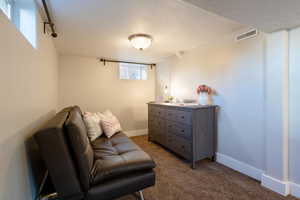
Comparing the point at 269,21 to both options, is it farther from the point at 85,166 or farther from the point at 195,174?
the point at 85,166

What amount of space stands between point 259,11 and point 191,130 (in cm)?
167

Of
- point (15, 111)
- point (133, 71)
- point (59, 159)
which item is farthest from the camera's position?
point (133, 71)

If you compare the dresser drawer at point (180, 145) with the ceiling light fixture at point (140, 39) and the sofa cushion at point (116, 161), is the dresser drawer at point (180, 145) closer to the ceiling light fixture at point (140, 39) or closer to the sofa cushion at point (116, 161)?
the sofa cushion at point (116, 161)

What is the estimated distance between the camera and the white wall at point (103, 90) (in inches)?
137

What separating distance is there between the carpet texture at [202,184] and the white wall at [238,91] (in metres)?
0.32

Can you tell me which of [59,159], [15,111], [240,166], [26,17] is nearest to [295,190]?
[240,166]

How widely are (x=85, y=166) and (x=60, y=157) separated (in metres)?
0.21

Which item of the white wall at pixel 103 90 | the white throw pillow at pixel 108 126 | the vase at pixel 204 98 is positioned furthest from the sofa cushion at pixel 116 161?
the white wall at pixel 103 90

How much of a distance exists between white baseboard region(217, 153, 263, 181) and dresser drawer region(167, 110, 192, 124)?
34.9 inches

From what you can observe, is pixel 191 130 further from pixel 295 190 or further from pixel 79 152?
pixel 79 152

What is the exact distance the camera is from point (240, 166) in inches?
87.8

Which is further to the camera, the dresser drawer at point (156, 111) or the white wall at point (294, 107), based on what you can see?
the dresser drawer at point (156, 111)

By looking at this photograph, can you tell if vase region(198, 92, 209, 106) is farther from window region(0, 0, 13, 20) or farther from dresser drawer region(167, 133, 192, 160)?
window region(0, 0, 13, 20)

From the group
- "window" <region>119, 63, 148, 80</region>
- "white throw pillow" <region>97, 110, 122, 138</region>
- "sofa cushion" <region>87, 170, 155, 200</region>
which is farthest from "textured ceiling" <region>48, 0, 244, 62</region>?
"sofa cushion" <region>87, 170, 155, 200</region>
